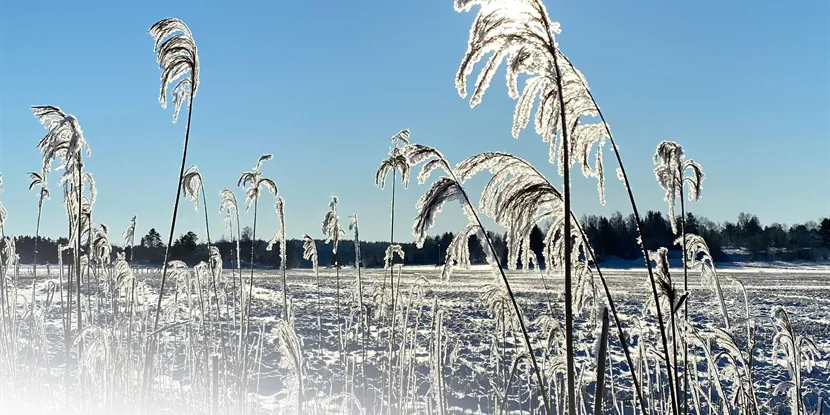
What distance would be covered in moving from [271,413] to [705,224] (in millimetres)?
98427

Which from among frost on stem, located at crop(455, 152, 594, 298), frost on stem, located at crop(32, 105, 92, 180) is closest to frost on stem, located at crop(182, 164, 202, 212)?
frost on stem, located at crop(32, 105, 92, 180)

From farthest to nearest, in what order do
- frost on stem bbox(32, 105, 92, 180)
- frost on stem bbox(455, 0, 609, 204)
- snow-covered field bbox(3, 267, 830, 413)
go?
snow-covered field bbox(3, 267, 830, 413)
frost on stem bbox(32, 105, 92, 180)
frost on stem bbox(455, 0, 609, 204)

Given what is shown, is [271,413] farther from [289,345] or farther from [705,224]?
[705,224]

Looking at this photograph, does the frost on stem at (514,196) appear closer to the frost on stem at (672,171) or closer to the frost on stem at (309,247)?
the frost on stem at (672,171)

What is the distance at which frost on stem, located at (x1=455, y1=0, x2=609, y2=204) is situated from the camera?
1701 mm

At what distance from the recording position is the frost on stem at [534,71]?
170 centimetres

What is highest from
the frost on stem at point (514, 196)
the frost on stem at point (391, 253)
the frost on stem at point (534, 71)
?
the frost on stem at point (534, 71)

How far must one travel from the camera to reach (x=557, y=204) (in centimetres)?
200

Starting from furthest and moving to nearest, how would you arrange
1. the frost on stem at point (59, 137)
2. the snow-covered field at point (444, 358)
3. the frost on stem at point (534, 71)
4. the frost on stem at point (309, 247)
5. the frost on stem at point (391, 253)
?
the frost on stem at point (309, 247) → the frost on stem at point (391, 253) → the snow-covered field at point (444, 358) → the frost on stem at point (59, 137) → the frost on stem at point (534, 71)

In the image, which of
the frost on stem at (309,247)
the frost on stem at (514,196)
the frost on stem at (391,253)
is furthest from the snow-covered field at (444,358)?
the frost on stem at (514,196)

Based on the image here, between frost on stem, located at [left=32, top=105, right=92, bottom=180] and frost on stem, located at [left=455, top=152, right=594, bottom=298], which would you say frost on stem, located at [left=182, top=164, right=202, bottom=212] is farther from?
frost on stem, located at [left=455, top=152, right=594, bottom=298]

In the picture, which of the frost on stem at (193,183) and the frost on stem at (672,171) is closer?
the frost on stem at (672,171)

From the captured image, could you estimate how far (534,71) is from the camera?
1.83 meters

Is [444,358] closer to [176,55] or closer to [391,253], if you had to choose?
[391,253]
